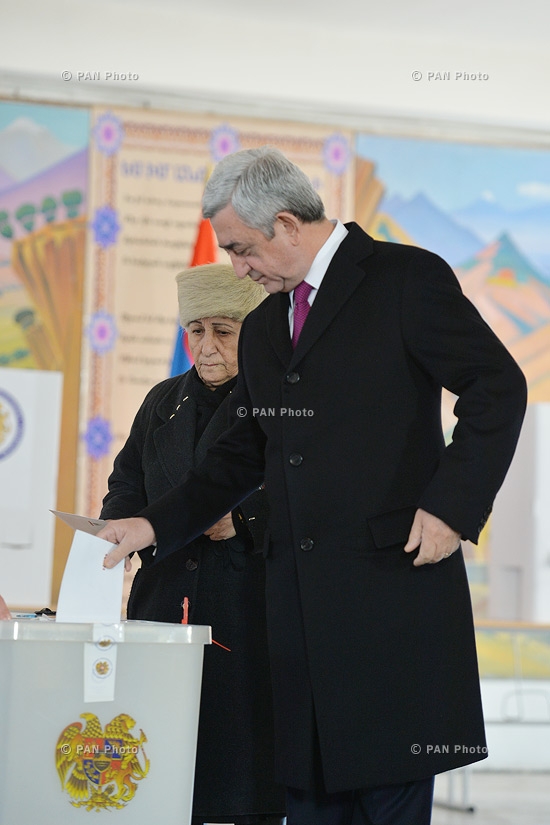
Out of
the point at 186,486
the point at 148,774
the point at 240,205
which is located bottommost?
the point at 148,774

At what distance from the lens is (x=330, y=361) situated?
1.66 metres

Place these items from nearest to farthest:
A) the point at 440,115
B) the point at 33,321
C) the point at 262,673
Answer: the point at 262,673, the point at 33,321, the point at 440,115

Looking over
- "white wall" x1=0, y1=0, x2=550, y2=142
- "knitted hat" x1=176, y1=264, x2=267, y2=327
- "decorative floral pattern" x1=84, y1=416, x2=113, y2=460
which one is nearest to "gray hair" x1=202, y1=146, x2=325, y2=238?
"knitted hat" x1=176, y1=264, x2=267, y2=327

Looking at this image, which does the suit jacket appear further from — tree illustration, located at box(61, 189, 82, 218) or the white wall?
the white wall

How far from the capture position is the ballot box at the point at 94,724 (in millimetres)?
1604

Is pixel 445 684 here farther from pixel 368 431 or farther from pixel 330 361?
pixel 330 361

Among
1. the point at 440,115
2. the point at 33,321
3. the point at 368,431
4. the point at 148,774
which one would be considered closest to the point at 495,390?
the point at 368,431

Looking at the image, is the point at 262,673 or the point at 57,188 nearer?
the point at 262,673

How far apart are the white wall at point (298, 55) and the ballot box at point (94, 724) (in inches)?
151

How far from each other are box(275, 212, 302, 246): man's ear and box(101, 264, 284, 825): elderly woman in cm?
49

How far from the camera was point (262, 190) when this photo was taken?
168 centimetres

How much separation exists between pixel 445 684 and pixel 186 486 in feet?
1.97

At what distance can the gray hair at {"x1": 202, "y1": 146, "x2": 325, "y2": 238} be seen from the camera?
5.53 ft

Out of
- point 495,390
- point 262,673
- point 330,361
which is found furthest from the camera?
point 262,673
